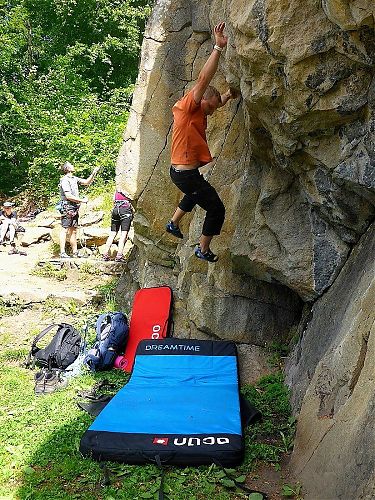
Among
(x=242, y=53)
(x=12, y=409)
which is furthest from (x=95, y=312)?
(x=242, y=53)

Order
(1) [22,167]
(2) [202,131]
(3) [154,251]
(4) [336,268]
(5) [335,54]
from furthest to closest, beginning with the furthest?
(1) [22,167]
(3) [154,251]
(2) [202,131]
(4) [336,268]
(5) [335,54]

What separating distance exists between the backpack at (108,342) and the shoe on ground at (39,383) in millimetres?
565

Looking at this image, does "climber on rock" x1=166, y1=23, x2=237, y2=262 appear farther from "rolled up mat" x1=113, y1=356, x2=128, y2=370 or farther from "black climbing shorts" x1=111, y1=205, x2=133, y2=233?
"black climbing shorts" x1=111, y1=205, x2=133, y2=233

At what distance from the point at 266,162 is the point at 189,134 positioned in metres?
0.90

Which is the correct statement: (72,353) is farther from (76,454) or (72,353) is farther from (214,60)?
(214,60)

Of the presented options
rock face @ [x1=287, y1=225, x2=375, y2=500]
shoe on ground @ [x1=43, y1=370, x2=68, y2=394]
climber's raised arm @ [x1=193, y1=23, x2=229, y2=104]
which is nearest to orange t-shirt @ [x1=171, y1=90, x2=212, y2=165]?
climber's raised arm @ [x1=193, y1=23, x2=229, y2=104]

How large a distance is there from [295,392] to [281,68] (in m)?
3.04

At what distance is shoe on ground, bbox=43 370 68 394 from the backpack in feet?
1.40

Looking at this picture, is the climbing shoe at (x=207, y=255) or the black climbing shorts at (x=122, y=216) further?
the black climbing shorts at (x=122, y=216)

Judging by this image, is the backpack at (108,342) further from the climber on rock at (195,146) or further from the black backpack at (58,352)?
the climber on rock at (195,146)

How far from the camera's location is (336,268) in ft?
16.5

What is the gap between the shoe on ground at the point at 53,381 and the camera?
241 inches

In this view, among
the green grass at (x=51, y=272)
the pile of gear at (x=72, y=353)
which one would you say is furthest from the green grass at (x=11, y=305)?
the pile of gear at (x=72, y=353)

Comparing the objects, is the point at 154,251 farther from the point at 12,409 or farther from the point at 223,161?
the point at 12,409
